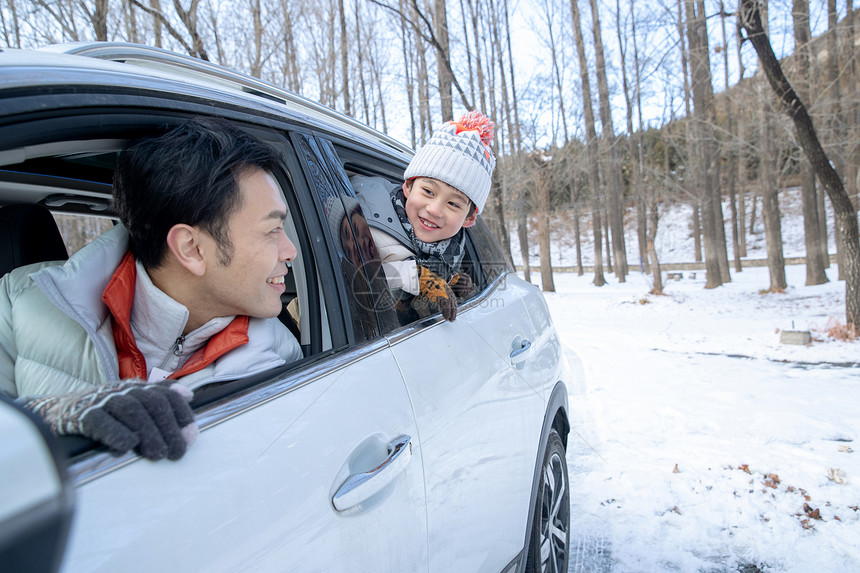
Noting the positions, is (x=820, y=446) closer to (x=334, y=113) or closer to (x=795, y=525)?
(x=795, y=525)

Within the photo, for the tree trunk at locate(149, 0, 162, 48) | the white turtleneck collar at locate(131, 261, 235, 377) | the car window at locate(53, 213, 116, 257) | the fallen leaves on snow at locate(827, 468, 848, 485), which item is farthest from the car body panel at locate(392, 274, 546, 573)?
the tree trunk at locate(149, 0, 162, 48)

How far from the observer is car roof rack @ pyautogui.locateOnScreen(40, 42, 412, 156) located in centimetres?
129

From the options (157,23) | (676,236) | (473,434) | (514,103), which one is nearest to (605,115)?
(514,103)

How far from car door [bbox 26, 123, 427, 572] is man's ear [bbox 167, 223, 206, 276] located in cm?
33

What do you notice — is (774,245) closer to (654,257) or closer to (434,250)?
(654,257)

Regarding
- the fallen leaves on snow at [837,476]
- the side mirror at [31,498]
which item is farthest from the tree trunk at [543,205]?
the side mirror at [31,498]

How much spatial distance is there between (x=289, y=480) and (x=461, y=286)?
1575 millimetres

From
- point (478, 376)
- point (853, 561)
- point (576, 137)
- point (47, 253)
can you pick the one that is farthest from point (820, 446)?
point (576, 137)

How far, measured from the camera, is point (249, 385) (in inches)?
43.2

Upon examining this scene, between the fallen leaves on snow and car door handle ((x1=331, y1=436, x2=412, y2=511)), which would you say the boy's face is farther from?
the fallen leaves on snow

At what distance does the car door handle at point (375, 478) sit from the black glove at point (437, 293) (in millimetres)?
661

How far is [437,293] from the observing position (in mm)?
1946

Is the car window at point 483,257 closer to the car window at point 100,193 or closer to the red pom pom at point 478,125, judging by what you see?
the red pom pom at point 478,125

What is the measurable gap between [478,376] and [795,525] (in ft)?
8.01
